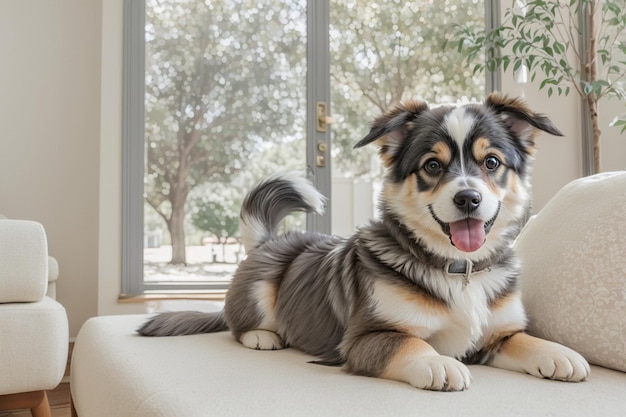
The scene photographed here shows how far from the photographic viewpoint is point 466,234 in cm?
109

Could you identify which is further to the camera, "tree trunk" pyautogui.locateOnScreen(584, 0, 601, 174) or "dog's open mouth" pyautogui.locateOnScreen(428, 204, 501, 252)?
"tree trunk" pyautogui.locateOnScreen(584, 0, 601, 174)

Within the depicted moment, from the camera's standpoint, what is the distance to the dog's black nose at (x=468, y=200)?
105cm

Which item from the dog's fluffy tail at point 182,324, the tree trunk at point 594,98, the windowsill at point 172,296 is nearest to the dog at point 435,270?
the dog's fluffy tail at point 182,324

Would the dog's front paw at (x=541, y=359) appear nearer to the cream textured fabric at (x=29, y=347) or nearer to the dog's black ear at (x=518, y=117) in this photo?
the dog's black ear at (x=518, y=117)

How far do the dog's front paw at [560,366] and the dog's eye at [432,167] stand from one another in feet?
1.29

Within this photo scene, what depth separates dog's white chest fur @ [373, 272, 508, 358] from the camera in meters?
1.08

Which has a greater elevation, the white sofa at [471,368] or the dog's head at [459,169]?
the dog's head at [459,169]

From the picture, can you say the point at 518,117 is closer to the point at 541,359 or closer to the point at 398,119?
the point at 398,119

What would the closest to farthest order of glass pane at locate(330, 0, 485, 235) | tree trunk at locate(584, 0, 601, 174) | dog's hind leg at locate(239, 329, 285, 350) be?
1. dog's hind leg at locate(239, 329, 285, 350)
2. tree trunk at locate(584, 0, 601, 174)
3. glass pane at locate(330, 0, 485, 235)

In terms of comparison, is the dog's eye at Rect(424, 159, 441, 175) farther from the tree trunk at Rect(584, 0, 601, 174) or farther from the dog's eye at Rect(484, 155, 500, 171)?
the tree trunk at Rect(584, 0, 601, 174)

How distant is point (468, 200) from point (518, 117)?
11.4 inches

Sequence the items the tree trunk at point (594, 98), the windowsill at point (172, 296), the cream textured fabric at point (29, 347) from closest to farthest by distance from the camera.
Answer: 1. the cream textured fabric at point (29, 347)
2. the windowsill at point (172, 296)
3. the tree trunk at point (594, 98)

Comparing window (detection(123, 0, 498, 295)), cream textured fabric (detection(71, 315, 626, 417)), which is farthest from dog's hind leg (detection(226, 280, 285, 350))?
window (detection(123, 0, 498, 295))

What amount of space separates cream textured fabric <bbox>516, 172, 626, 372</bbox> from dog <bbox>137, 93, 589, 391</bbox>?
0.28ft
